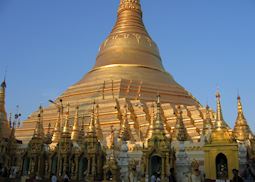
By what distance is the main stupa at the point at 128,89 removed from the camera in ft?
98.3

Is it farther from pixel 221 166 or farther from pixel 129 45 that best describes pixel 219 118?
pixel 129 45

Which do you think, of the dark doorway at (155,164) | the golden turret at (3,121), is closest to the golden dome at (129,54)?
the golden turret at (3,121)

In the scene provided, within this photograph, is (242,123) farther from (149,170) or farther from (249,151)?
(149,170)

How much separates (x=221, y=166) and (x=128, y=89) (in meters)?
16.2

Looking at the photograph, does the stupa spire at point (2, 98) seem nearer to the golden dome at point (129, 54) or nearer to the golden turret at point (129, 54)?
the golden turret at point (129, 54)

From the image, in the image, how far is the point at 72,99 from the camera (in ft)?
117

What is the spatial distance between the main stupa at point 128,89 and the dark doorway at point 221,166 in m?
7.37

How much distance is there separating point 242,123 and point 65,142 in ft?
47.1

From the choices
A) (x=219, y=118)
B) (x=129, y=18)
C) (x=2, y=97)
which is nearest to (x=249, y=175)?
(x=219, y=118)

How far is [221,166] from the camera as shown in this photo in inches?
758

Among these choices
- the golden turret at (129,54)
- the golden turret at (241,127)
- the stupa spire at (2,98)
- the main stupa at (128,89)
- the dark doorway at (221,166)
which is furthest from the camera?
the golden turret at (129,54)

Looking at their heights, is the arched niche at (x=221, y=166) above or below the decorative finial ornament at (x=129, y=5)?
below

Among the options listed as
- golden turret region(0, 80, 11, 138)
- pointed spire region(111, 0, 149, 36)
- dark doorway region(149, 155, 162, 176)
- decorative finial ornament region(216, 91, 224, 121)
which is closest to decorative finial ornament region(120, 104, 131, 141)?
dark doorway region(149, 155, 162, 176)

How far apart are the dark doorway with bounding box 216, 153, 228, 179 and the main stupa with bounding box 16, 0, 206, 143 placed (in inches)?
290
